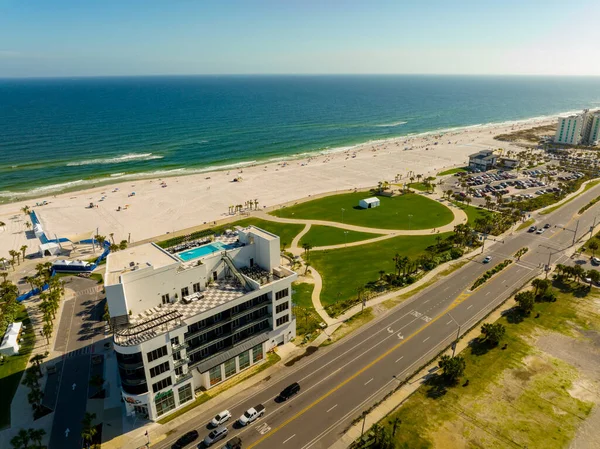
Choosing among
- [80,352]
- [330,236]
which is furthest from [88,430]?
[330,236]

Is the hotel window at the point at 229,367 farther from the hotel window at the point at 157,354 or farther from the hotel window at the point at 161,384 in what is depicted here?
the hotel window at the point at 157,354

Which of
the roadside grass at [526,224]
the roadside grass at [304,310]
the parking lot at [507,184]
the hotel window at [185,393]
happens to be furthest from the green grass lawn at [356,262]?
the parking lot at [507,184]

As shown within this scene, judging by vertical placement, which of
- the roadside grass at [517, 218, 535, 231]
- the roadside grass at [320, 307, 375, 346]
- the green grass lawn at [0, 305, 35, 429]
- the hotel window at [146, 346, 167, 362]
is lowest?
the green grass lawn at [0, 305, 35, 429]

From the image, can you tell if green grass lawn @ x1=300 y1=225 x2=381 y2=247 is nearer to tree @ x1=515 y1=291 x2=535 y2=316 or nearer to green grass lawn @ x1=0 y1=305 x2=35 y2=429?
tree @ x1=515 y1=291 x2=535 y2=316

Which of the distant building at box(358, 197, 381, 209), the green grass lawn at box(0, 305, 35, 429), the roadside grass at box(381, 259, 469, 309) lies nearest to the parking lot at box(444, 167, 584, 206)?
the distant building at box(358, 197, 381, 209)

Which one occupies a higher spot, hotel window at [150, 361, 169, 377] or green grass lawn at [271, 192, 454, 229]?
hotel window at [150, 361, 169, 377]

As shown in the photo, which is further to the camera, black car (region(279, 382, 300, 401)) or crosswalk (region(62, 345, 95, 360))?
crosswalk (region(62, 345, 95, 360))

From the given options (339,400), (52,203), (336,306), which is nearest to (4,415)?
(339,400)
